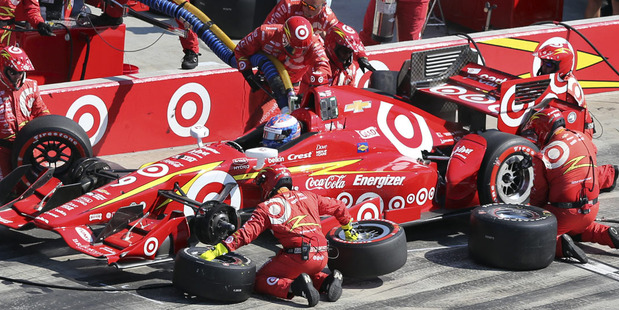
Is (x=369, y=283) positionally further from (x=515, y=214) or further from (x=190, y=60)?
(x=190, y=60)

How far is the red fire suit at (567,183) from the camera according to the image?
390 inches

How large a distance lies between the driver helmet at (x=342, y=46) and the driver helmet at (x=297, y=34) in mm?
471

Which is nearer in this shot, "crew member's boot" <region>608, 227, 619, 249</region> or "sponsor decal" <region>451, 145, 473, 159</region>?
"crew member's boot" <region>608, 227, 619, 249</region>

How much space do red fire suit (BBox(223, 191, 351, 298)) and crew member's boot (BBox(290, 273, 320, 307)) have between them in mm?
81

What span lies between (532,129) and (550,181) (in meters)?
0.90

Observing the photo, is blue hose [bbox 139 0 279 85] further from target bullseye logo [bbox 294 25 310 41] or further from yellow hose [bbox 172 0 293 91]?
target bullseye logo [bbox 294 25 310 41]

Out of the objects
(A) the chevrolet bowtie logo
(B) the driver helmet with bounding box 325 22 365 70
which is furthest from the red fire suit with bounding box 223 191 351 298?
(B) the driver helmet with bounding box 325 22 365 70

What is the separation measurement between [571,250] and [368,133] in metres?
2.43

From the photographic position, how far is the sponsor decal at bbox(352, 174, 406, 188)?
33.4ft

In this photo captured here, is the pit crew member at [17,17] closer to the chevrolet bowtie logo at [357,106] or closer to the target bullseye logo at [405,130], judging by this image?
the chevrolet bowtie logo at [357,106]

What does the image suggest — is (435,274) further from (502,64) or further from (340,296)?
(502,64)

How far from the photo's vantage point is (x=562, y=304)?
8766 mm

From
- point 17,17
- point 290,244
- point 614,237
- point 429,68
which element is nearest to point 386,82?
point 429,68

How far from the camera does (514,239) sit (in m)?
9.44
